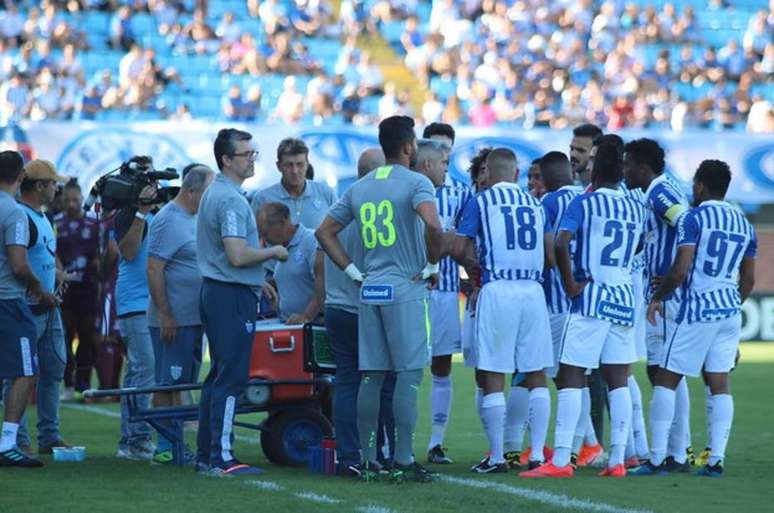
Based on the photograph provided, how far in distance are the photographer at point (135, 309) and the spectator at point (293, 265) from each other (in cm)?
95

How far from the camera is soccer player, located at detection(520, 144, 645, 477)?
990 centimetres

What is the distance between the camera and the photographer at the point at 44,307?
10.8 meters

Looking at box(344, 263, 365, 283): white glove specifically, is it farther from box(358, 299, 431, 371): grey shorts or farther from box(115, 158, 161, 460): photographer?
box(115, 158, 161, 460): photographer

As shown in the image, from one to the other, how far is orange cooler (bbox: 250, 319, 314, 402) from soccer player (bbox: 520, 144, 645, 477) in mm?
1582

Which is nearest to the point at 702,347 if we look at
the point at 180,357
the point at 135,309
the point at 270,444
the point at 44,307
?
the point at 270,444

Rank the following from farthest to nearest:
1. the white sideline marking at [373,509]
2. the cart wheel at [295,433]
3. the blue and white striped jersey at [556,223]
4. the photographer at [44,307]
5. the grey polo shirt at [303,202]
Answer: the grey polo shirt at [303,202]
the photographer at [44,307]
the blue and white striped jersey at [556,223]
the cart wheel at [295,433]
the white sideline marking at [373,509]

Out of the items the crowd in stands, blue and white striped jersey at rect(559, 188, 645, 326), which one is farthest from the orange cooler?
the crowd in stands

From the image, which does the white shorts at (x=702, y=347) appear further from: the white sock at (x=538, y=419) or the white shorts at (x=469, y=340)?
the white shorts at (x=469, y=340)

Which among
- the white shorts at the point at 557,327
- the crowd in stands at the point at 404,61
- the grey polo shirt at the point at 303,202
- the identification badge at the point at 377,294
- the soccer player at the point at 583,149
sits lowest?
the white shorts at the point at 557,327

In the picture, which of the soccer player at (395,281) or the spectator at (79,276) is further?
the spectator at (79,276)

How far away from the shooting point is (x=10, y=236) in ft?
33.5

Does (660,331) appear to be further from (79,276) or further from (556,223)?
(79,276)

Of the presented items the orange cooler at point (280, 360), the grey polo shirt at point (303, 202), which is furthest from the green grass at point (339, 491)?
the grey polo shirt at point (303, 202)

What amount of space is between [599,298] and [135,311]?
335 cm
